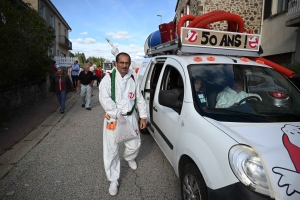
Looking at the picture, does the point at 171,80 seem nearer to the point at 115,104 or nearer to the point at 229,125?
the point at 115,104

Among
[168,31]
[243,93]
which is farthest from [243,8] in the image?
[243,93]

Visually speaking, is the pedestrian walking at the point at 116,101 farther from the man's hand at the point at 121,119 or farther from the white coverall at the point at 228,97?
the white coverall at the point at 228,97

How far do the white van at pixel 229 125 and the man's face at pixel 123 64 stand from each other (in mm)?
600

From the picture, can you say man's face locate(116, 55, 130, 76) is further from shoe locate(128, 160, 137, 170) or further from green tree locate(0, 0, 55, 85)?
green tree locate(0, 0, 55, 85)

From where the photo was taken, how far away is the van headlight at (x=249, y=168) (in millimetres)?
1682

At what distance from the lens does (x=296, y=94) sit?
116 inches

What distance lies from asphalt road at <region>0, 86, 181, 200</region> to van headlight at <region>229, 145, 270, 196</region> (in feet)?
4.80

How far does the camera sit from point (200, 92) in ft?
8.95

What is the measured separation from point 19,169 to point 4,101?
359cm

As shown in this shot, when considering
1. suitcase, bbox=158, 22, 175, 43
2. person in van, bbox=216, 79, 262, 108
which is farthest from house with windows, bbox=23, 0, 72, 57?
person in van, bbox=216, 79, 262, 108

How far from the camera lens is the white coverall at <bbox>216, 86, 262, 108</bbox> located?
104 inches

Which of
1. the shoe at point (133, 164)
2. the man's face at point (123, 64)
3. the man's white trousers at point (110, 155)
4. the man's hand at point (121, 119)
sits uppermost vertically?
the man's face at point (123, 64)

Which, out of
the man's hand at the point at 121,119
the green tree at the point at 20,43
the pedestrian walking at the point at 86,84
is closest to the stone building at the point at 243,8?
the pedestrian walking at the point at 86,84

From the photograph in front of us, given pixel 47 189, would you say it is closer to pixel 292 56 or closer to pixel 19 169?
pixel 19 169
